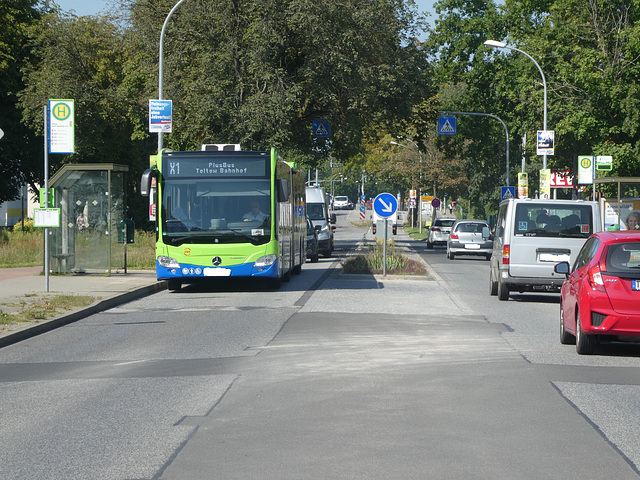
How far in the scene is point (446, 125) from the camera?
154 ft

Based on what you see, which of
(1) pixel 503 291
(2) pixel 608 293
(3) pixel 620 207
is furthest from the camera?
(3) pixel 620 207

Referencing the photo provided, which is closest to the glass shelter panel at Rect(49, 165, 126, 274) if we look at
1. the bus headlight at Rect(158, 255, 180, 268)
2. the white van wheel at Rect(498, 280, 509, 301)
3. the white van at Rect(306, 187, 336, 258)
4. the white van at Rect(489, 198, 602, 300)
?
the bus headlight at Rect(158, 255, 180, 268)

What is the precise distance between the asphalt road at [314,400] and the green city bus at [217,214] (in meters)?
4.98

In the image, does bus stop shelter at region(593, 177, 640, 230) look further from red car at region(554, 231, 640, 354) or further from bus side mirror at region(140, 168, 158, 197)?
red car at region(554, 231, 640, 354)

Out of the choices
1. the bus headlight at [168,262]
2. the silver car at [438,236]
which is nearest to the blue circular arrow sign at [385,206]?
the bus headlight at [168,262]

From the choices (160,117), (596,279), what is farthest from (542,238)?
(160,117)

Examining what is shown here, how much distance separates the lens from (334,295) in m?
19.8

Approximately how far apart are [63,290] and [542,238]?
9.15 m

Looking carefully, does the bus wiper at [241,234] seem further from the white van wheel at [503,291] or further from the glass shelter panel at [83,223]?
the white van wheel at [503,291]

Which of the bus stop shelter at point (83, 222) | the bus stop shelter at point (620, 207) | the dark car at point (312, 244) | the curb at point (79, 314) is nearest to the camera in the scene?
the curb at point (79, 314)

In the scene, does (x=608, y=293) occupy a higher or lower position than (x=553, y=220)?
lower

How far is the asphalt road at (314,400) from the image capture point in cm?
611

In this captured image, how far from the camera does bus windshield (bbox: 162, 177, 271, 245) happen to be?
66.9 ft

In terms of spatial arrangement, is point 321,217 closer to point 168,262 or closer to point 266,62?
point 266,62
